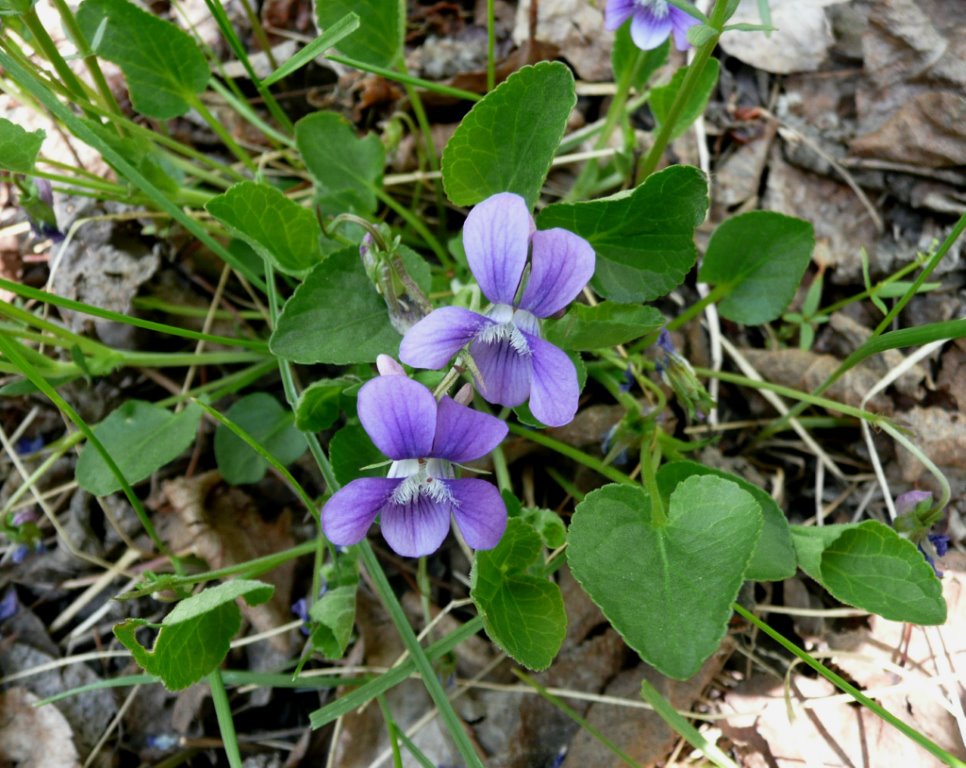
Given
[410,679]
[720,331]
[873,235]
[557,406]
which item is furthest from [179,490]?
[873,235]

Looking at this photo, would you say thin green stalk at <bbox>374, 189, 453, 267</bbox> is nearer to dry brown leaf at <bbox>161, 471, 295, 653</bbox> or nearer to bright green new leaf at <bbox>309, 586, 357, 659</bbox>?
dry brown leaf at <bbox>161, 471, 295, 653</bbox>

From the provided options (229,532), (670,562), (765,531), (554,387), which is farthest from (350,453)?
(765,531)

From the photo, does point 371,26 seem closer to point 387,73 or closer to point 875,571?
point 387,73

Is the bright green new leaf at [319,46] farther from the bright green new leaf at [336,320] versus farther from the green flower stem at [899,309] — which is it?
the green flower stem at [899,309]

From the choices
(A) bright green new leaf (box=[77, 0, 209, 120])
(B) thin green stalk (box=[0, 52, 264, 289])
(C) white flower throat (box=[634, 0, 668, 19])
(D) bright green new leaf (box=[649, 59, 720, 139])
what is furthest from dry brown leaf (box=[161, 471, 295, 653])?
(C) white flower throat (box=[634, 0, 668, 19])

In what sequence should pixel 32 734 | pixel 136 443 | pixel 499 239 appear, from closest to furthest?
pixel 499 239, pixel 136 443, pixel 32 734

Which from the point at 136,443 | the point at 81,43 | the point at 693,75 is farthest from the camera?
the point at 136,443
